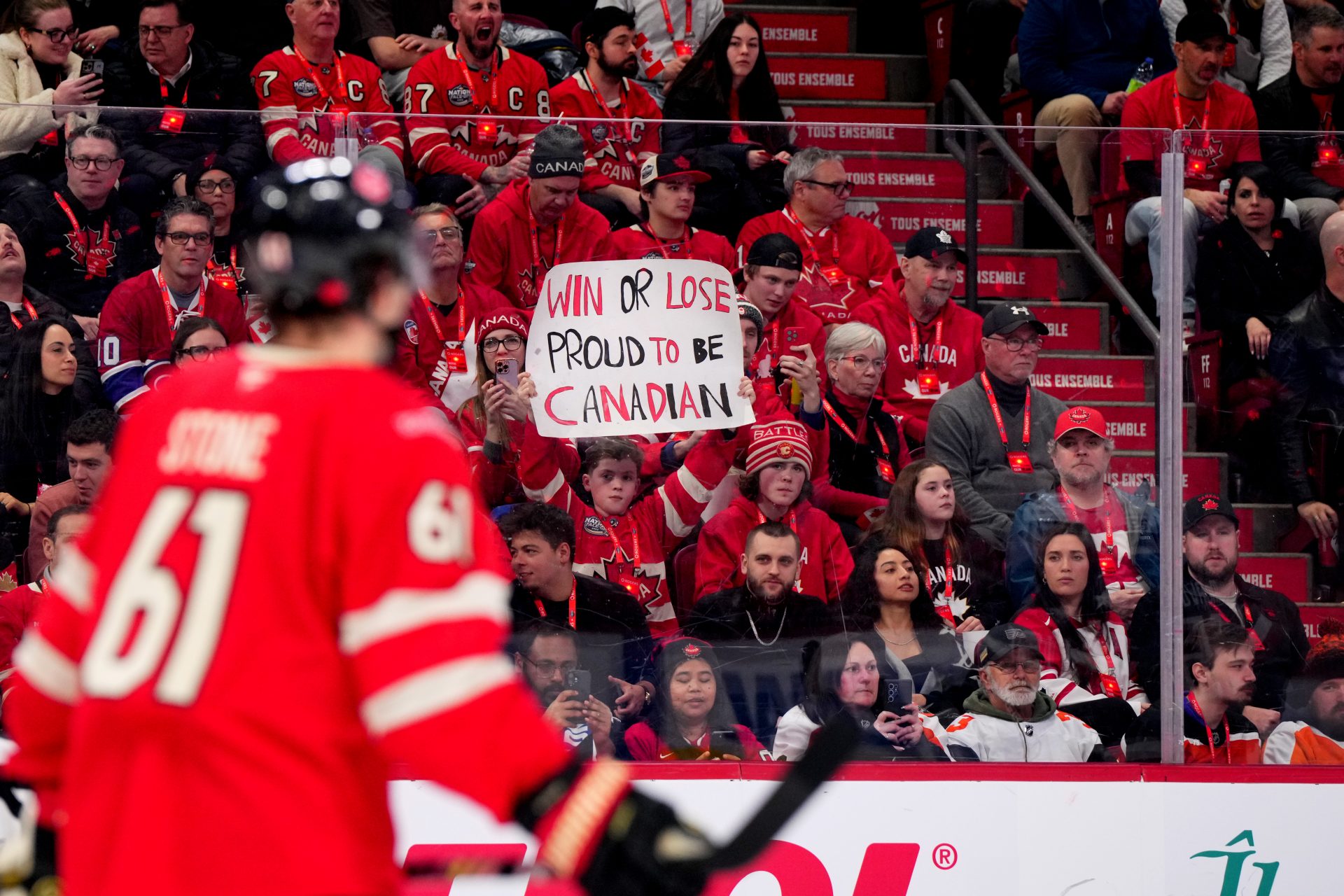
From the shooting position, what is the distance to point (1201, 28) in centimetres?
696

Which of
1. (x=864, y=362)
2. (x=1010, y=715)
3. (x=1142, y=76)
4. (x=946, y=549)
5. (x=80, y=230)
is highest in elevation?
(x=1142, y=76)

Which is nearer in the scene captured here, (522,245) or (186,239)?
(186,239)

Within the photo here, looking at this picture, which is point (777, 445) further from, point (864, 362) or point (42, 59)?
point (42, 59)

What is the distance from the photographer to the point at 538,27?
8.02 m

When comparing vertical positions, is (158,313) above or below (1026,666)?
above

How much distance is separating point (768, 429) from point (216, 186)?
1618mm

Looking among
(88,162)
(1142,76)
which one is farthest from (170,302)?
(1142,76)

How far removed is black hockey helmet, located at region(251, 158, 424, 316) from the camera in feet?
6.34

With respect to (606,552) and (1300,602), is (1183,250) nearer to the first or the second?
(1300,602)

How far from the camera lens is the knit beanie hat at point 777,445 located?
4668 mm

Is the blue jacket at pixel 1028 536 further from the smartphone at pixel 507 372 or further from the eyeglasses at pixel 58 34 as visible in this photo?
the eyeglasses at pixel 58 34

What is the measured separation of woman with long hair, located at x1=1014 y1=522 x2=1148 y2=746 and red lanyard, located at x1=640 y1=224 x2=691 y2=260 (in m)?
1.27

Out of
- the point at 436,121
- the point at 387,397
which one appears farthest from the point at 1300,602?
the point at 387,397

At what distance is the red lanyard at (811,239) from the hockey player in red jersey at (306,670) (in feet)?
9.69
